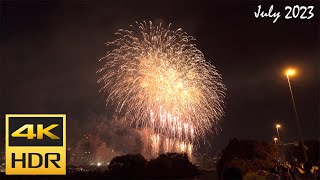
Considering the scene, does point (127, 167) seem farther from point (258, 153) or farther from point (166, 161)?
point (258, 153)

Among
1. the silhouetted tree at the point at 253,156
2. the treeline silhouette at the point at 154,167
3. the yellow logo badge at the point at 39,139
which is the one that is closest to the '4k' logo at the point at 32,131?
the yellow logo badge at the point at 39,139

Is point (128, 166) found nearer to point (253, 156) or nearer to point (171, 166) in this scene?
point (171, 166)

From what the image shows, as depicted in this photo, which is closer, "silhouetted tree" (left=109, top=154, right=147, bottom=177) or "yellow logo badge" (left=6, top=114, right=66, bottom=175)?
"yellow logo badge" (left=6, top=114, right=66, bottom=175)

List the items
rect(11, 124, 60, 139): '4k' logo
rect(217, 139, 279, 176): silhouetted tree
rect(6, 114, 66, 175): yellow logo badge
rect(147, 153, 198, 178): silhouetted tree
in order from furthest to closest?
rect(147, 153, 198, 178): silhouetted tree, rect(217, 139, 279, 176): silhouetted tree, rect(6, 114, 66, 175): yellow logo badge, rect(11, 124, 60, 139): '4k' logo

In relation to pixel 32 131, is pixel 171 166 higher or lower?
lower

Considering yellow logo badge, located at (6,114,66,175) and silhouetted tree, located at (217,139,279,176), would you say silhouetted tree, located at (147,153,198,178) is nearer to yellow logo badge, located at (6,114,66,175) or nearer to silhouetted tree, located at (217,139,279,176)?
silhouetted tree, located at (217,139,279,176)

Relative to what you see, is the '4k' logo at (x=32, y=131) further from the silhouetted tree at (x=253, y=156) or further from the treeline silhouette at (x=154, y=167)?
the treeline silhouette at (x=154, y=167)

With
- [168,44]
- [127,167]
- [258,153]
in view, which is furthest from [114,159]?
[258,153]

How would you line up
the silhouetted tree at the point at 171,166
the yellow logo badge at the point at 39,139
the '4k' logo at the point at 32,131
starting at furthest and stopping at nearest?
the silhouetted tree at the point at 171,166 → the yellow logo badge at the point at 39,139 → the '4k' logo at the point at 32,131

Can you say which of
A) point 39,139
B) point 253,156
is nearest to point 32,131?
point 39,139

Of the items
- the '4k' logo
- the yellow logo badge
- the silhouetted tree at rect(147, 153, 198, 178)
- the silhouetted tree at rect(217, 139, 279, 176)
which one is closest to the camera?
the '4k' logo

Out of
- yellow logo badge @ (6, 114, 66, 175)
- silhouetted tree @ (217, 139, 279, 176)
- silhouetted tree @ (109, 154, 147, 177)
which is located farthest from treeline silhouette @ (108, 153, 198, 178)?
yellow logo badge @ (6, 114, 66, 175)

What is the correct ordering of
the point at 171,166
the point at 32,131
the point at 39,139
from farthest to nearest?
the point at 171,166 < the point at 39,139 < the point at 32,131

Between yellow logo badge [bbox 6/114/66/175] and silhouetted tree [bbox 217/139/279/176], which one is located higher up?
yellow logo badge [bbox 6/114/66/175]
